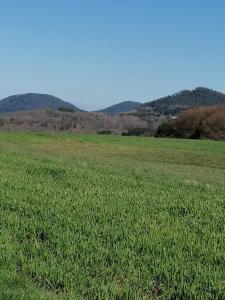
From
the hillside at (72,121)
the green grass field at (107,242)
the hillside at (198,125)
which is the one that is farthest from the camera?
the hillside at (72,121)

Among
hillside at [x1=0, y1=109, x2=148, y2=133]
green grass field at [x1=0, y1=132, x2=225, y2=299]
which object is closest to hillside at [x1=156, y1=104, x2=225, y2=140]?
hillside at [x1=0, y1=109, x2=148, y2=133]

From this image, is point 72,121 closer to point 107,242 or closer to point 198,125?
point 198,125

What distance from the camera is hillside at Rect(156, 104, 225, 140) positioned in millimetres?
79750

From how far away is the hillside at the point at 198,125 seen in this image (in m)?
79.8

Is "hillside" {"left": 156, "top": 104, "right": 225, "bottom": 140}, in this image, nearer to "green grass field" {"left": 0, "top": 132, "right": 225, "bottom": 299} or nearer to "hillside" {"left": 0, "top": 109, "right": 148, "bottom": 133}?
"hillside" {"left": 0, "top": 109, "right": 148, "bottom": 133}

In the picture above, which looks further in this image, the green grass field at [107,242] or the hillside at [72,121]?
the hillside at [72,121]

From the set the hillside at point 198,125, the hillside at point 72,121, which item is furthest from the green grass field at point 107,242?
the hillside at point 72,121

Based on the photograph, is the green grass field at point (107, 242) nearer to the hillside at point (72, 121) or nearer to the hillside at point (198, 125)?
the hillside at point (198, 125)

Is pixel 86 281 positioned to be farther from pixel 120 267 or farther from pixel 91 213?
pixel 91 213

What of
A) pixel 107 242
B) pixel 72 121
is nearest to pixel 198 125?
pixel 107 242

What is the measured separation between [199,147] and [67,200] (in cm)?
4069

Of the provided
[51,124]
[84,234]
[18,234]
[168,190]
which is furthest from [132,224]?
[51,124]

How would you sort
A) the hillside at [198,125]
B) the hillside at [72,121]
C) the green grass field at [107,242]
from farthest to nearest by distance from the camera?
1. the hillside at [72,121]
2. the hillside at [198,125]
3. the green grass field at [107,242]

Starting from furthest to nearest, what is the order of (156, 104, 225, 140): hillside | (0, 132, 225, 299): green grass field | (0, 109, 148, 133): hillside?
(0, 109, 148, 133): hillside < (156, 104, 225, 140): hillside < (0, 132, 225, 299): green grass field
